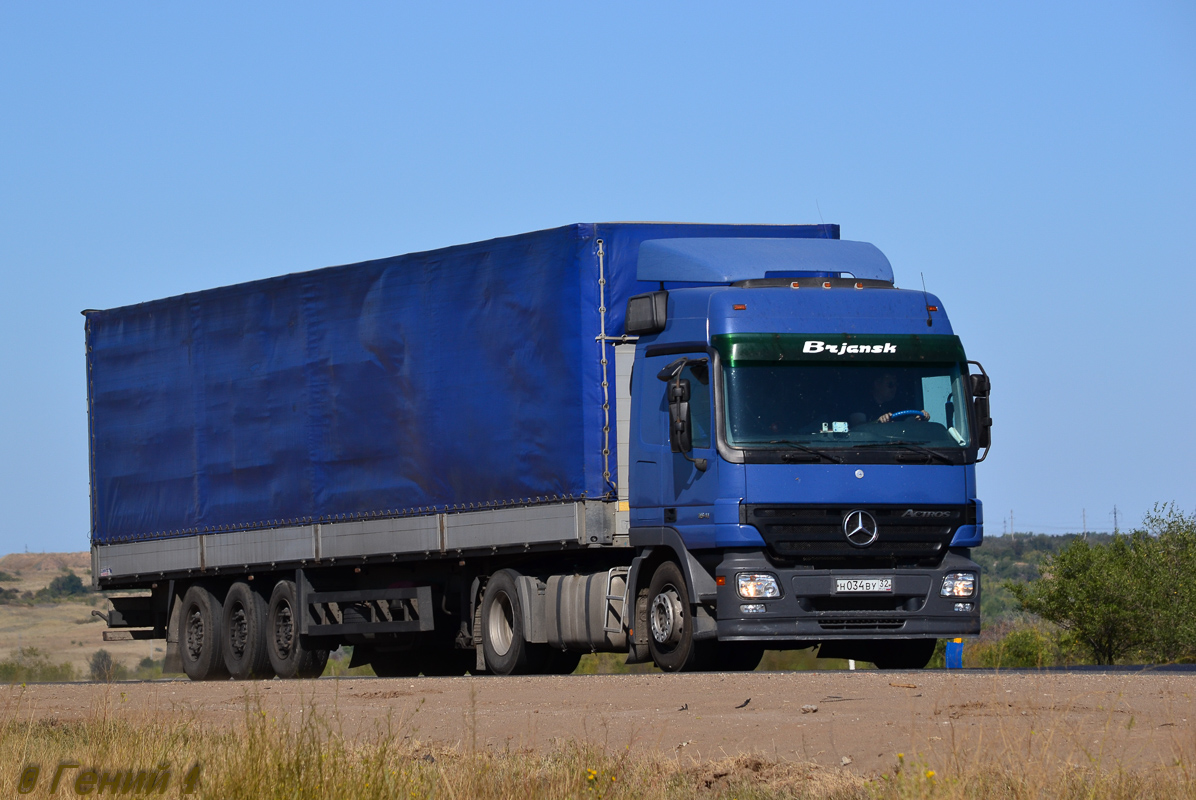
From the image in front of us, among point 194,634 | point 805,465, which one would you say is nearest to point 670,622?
point 805,465

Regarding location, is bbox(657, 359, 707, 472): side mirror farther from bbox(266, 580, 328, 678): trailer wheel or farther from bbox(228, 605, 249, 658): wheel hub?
bbox(228, 605, 249, 658): wheel hub

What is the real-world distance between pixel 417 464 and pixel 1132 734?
10752mm

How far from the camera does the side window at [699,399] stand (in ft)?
54.2

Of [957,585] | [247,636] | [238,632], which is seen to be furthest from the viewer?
[238,632]

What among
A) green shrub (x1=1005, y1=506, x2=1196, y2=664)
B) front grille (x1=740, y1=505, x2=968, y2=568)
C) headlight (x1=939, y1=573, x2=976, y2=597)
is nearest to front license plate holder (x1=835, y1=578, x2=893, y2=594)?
front grille (x1=740, y1=505, x2=968, y2=568)

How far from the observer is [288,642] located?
2234 centimetres

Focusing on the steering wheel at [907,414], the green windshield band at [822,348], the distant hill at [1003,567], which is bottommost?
the distant hill at [1003,567]

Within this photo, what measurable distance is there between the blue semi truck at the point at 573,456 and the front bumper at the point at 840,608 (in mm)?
26

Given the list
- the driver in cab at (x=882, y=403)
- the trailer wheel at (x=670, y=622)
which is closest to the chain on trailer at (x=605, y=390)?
the trailer wheel at (x=670, y=622)

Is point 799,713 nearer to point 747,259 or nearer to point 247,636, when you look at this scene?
point 747,259

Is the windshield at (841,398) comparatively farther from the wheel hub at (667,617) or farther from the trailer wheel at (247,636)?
the trailer wheel at (247,636)

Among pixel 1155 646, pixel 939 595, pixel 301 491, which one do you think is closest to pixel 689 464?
pixel 939 595

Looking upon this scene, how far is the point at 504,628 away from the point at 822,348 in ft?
17.5

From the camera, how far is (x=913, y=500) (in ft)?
54.2
